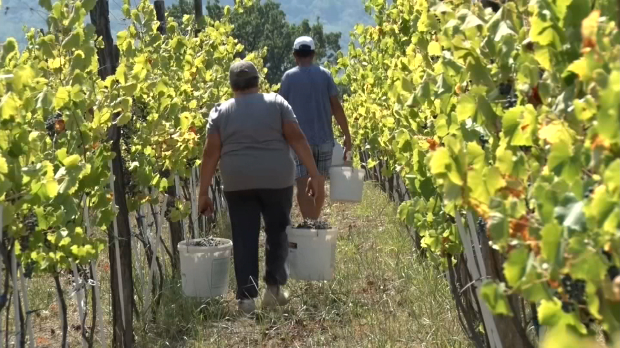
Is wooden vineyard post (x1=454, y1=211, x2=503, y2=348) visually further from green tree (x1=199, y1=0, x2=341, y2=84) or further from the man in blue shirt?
green tree (x1=199, y1=0, x2=341, y2=84)

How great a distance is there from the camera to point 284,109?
526 cm

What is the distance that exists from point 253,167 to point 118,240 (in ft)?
3.24

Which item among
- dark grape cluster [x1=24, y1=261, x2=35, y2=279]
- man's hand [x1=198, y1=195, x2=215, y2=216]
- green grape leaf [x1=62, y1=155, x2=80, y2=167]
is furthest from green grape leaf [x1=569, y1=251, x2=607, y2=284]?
man's hand [x1=198, y1=195, x2=215, y2=216]

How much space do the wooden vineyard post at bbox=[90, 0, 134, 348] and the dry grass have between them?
0.39 m

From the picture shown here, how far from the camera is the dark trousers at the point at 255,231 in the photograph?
17.5 ft

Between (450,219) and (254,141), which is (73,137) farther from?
(254,141)

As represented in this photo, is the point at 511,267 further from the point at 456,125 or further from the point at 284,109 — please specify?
the point at 284,109

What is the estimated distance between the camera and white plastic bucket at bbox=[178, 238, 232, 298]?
535cm

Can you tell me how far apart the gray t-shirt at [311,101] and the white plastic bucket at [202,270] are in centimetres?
180

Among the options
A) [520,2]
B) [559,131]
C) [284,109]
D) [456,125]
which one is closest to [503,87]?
[520,2]

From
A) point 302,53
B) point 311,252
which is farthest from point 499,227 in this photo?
point 302,53

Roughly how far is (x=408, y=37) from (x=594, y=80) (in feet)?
13.0

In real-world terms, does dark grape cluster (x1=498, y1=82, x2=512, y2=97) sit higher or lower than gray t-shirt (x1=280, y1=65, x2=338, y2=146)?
lower

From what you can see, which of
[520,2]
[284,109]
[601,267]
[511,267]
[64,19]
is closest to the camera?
[601,267]
